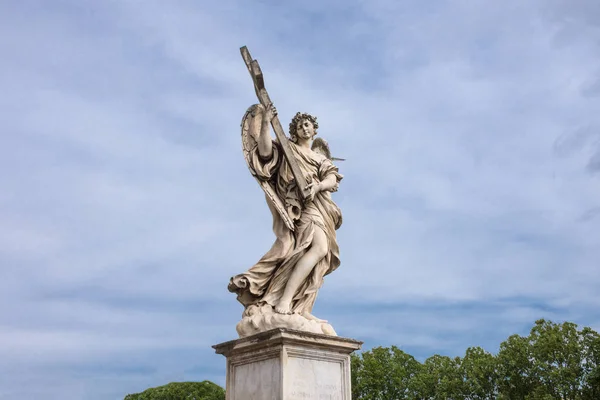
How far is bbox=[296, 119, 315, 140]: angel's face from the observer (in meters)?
10.9

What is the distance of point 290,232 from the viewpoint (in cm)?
1020

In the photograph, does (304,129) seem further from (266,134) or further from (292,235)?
(292,235)

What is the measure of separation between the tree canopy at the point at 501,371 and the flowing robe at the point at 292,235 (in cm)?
1972

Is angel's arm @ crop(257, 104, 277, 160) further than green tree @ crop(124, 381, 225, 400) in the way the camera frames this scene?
No

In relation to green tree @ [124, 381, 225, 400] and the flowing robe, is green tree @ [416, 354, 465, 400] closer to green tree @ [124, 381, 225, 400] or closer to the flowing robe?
green tree @ [124, 381, 225, 400]

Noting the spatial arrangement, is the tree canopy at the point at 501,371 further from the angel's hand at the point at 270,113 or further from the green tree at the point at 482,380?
the angel's hand at the point at 270,113

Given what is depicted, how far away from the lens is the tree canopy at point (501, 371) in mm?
27547

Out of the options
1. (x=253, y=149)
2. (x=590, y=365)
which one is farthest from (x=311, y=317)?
(x=590, y=365)

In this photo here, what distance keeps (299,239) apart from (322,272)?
23.7 inches

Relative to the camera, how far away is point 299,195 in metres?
10.3

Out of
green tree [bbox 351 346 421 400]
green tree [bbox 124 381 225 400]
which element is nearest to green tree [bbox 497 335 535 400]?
green tree [bbox 351 346 421 400]

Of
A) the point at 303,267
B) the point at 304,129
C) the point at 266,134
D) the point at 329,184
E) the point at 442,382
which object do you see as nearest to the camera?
the point at 303,267

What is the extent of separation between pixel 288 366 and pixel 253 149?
10.7ft

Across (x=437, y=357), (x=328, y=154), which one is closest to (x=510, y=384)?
(x=437, y=357)
